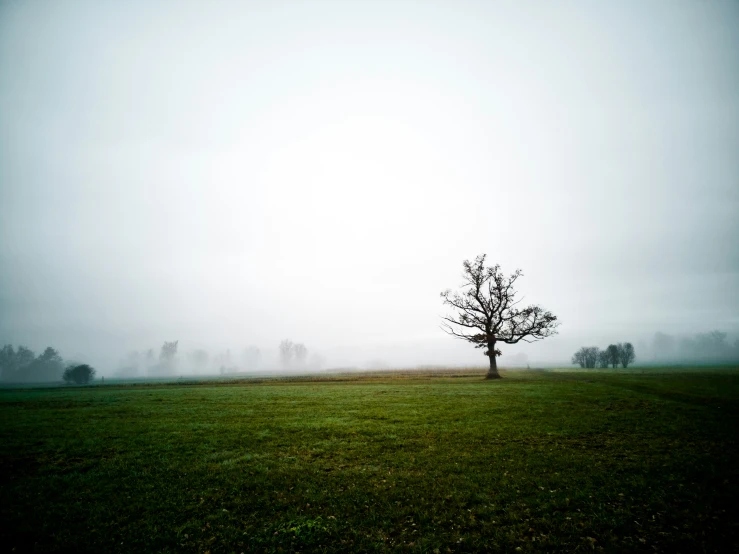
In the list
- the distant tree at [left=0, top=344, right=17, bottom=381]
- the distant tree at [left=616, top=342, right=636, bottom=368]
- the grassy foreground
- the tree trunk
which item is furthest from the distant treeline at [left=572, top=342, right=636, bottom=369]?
the distant tree at [left=0, top=344, right=17, bottom=381]

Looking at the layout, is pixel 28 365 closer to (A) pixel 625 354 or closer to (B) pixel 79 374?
(B) pixel 79 374

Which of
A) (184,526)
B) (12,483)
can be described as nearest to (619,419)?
(184,526)

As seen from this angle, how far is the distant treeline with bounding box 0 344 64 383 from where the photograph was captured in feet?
586

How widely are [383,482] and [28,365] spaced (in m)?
264

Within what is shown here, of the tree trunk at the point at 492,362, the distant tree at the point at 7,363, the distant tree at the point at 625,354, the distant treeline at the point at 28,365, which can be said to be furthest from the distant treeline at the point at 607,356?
the distant tree at the point at 7,363

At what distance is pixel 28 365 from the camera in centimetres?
18075

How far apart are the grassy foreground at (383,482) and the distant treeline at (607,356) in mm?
105432

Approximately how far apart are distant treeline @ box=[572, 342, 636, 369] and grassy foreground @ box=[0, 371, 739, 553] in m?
105

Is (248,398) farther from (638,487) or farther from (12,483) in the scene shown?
(638,487)

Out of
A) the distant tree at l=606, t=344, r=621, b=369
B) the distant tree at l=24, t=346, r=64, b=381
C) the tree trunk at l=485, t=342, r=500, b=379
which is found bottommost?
the distant tree at l=24, t=346, r=64, b=381

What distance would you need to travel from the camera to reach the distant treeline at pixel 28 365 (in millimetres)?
178750

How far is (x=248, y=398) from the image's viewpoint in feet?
110

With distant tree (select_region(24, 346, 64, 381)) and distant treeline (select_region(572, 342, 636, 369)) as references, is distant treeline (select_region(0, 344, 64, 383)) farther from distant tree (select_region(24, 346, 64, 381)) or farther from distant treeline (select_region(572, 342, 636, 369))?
distant treeline (select_region(572, 342, 636, 369))

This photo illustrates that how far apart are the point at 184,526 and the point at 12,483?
9600 mm
